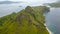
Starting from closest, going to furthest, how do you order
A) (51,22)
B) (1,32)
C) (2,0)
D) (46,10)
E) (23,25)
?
(1,32)
(23,25)
(51,22)
(46,10)
(2,0)

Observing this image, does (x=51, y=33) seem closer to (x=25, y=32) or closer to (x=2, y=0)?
(x=25, y=32)

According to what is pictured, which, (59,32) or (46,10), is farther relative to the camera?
(46,10)

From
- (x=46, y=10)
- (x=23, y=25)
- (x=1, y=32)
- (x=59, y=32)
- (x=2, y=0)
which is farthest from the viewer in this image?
(x=2, y=0)

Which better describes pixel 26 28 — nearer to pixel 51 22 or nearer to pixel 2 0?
pixel 51 22

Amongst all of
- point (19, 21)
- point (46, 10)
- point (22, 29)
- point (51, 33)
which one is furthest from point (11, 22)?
point (46, 10)

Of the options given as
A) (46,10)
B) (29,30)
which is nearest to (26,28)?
(29,30)

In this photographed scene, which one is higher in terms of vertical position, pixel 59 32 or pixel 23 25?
pixel 23 25

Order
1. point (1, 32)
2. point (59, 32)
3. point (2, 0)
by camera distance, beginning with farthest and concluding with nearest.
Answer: point (2, 0), point (59, 32), point (1, 32)

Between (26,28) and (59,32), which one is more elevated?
(26,28)

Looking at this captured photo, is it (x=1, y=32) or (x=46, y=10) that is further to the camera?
(x=46, y=10)
